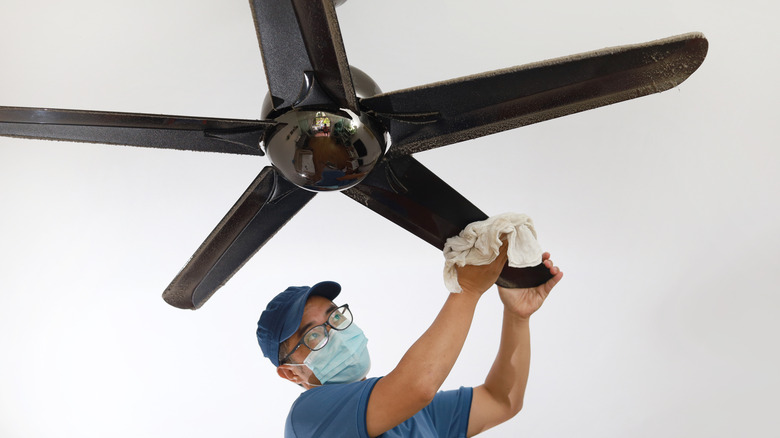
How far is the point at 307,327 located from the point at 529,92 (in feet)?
2.93

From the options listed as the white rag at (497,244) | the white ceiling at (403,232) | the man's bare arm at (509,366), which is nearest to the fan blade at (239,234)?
the white rag at (497,244)

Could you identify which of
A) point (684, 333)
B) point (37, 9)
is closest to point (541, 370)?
point (684, 333)

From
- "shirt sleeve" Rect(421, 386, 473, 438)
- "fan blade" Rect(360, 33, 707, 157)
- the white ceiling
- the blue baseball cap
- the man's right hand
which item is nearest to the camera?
"fan blade" Rect(360, 33, 707, 157)

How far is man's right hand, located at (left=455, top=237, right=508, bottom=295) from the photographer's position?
1563 millimetres

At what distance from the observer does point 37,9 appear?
208 centimetres

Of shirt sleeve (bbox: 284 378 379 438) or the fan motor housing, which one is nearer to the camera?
the fan motor housing

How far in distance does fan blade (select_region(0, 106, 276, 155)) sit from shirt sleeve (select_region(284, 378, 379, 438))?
0.55 metres

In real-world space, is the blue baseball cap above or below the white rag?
above

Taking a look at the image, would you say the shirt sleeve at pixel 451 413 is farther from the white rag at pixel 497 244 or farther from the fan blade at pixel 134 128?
the fan blade at pixel 134 128

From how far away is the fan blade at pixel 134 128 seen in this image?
1.31 m

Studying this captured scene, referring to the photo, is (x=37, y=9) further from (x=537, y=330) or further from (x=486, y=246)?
(x=537, y=330)

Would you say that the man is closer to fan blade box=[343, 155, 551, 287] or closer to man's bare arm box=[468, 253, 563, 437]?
man's bare arm box=[468, 253, 563, 437]

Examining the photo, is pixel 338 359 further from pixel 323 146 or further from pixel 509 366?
pixel 323 146

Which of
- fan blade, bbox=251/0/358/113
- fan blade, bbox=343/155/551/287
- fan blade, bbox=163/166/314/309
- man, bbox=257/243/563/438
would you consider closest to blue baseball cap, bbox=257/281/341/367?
man, bbox=257/243/563/438
